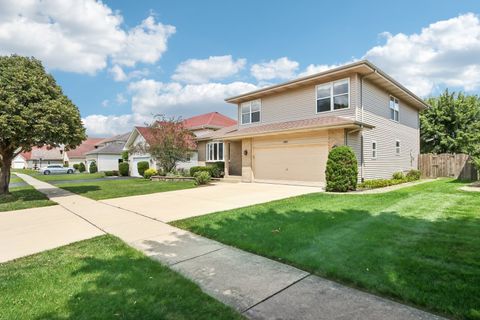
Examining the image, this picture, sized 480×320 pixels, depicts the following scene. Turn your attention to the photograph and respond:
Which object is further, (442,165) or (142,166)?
(142,166)

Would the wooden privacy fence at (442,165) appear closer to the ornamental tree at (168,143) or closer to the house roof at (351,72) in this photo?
the house roof at (351,72)

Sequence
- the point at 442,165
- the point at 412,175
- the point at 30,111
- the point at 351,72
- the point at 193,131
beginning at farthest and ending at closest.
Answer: the point at 193,131 → the point at 442,165 → the point at 412,175 → the point at 351,72 → the point at 30,111

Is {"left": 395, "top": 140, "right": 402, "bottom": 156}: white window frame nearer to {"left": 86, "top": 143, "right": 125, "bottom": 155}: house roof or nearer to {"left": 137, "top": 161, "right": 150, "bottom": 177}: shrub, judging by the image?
{"left": 137, "top": 161, "right": 150, "bottom": 177}: shrub

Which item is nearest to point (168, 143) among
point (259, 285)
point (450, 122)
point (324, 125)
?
point (324, 125)

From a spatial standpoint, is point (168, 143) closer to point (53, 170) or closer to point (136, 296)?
point (136, 296)

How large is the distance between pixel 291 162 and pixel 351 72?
5574 millimetres

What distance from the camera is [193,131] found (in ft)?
91.0

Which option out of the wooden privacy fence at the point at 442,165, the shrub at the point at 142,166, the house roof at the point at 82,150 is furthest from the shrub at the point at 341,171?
the house roof at the point at 82,150

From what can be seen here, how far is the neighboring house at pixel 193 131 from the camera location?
83.5 ft

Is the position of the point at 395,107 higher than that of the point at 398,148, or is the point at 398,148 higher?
the point at 395,107

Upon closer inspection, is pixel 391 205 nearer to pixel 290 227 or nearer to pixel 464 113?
pixel 290 227

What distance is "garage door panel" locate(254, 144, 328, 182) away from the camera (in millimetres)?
13873

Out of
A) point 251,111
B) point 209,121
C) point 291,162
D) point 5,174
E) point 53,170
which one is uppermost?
point 209,121

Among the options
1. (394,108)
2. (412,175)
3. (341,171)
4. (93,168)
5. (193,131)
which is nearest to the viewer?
(341,171)
